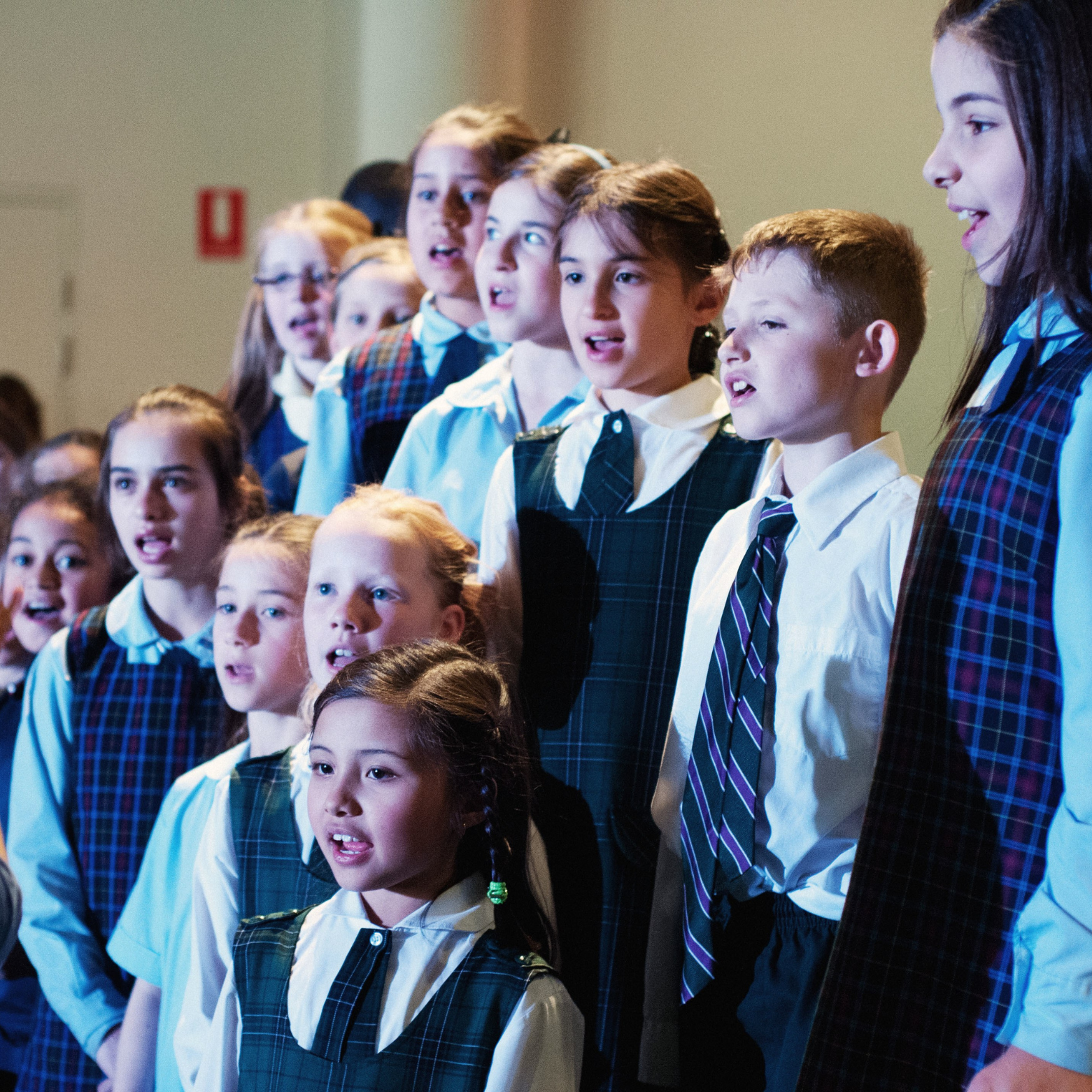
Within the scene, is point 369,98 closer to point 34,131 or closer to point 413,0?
point 413,0

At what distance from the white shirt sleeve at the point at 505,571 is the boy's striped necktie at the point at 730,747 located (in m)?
0.36

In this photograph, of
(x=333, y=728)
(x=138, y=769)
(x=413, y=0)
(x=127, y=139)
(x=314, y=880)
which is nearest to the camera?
(x=333, y=728)

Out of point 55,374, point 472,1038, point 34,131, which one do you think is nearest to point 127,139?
point 34,131

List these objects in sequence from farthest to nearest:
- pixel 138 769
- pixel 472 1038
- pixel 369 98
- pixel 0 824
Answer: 1. pixel 369 98
2. pixel 0 824
3. pixel 138 769
4. pixel 472 1038

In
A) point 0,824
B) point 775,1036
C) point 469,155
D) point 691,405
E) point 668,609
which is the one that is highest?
point 469,155

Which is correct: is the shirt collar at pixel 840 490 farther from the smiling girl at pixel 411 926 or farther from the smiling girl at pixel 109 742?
the smiling girl at pixel 109 742

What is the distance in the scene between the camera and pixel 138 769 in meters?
1.89

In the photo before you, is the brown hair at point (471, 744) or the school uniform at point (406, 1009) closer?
the school uniform at point (406, 1009)

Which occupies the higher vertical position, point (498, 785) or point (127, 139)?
point (127, 139)

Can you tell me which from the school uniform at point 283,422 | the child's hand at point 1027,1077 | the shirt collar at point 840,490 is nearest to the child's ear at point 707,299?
the shirt collar at point 840,490

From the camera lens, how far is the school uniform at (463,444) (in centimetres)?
189

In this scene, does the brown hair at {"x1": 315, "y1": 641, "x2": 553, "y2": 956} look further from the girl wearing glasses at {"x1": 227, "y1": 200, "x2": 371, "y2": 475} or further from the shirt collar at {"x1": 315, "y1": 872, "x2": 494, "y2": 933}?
the girl wearing glasses at {"x1": 227, "y1": 200, "x2": 371, "y2": 475}

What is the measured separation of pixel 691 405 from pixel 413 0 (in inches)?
115

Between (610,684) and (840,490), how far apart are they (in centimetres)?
40
